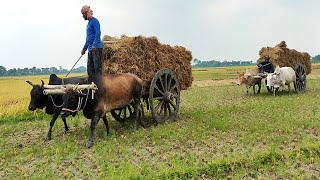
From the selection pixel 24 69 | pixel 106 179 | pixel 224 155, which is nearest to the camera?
pixel 106 179

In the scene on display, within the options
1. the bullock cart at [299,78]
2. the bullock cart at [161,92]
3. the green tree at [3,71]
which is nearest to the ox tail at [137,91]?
the bullock cart at [161,92]

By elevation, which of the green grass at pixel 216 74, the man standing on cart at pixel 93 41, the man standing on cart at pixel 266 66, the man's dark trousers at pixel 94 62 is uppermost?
the man standing on cart at pixel 93 41

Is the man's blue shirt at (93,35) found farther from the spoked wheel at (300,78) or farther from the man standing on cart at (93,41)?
the spoked wheel at (300,78)

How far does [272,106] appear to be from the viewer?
14.0 m

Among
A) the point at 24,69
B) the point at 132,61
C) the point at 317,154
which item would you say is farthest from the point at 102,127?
the point at 24,69

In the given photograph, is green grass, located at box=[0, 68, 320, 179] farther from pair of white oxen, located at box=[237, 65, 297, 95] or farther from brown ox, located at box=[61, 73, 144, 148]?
pair of white oxen, located at box=[237, 65, 297, 95]

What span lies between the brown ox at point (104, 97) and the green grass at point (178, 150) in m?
0.77

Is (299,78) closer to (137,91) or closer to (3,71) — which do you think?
(137,91)

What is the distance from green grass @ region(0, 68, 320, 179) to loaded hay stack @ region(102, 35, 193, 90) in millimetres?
1715

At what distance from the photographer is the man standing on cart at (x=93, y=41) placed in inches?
368

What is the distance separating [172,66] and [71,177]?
5.90 meters

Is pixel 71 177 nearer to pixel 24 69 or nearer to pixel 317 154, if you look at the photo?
pixel 317 154

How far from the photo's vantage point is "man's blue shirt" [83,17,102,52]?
9.30 meters

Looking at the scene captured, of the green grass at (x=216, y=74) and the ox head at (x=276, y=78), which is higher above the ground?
the ox head at (x=276, y=78)
